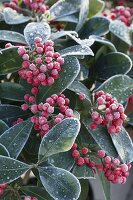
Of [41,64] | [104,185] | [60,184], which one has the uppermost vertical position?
[41,64]

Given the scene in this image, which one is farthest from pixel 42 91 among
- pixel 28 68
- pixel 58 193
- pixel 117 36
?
pixel 117 36

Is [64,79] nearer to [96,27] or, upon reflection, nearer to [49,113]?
[49,113]

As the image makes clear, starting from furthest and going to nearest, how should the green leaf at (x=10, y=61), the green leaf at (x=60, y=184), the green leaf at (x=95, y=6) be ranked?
the green leaf at (x=95, y=6) → the green leaf at (x=10, y=61) → the green leaf at (x=60, y=184)

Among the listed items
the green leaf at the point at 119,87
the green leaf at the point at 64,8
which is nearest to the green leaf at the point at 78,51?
the green leaf at the point at 119,87

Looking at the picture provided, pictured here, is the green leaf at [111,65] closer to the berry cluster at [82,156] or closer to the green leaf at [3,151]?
the berry cluster at [82,156]

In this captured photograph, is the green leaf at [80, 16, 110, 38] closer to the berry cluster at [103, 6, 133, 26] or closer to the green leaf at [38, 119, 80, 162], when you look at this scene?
the berry cluster at [103, 6, 133, 26]

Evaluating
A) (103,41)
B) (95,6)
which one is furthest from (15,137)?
(95,6)
